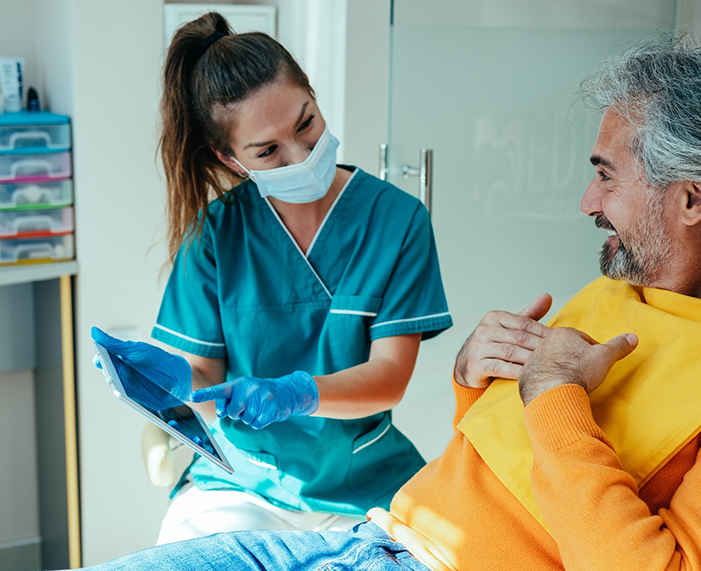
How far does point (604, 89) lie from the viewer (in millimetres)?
1097

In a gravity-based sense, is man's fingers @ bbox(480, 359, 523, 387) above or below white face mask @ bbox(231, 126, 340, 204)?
below

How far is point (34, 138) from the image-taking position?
1.92m

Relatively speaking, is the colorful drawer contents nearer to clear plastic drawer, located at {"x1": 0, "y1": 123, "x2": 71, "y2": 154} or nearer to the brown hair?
clear plastic drawer, located at {"x1": 0, "y1": 123, "x2": 71, "y2": 154}

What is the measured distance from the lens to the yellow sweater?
2.63 ft

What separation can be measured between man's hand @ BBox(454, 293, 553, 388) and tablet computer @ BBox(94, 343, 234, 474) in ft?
1.32

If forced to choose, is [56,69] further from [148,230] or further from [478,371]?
[478,371]

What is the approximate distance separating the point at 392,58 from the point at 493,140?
1.79ft

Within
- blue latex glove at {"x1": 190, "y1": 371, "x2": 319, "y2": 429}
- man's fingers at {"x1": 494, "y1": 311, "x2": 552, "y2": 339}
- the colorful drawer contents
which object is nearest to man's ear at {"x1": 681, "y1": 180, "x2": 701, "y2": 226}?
man's fingers at {"x1": 494, "y1": 311, "x2": 552, "y2": 339}

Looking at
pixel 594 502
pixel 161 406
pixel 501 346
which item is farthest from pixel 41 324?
pixel 594 502

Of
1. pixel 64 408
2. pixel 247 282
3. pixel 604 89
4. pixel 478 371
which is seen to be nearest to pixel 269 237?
pixel 247 282

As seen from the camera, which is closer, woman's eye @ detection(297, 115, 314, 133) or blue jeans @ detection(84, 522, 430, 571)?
blue jeans @ detection(84, 522, 430, 571)

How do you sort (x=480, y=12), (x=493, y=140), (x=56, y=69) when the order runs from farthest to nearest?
(x=493, y=140)
(x=480, y=12)
(x=56, y=69)

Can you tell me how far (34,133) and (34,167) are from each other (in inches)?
3.5

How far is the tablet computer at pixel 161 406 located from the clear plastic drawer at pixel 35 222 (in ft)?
3.20
